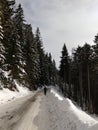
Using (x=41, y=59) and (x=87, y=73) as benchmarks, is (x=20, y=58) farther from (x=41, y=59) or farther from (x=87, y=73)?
(x=41, y=59)

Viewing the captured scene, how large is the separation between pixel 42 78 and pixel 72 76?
57.7ft

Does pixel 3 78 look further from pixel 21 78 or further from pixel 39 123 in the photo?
pixel 39 123

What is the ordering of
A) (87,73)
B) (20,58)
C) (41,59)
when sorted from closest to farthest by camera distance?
(87,73) → (20,58) → (41,59)

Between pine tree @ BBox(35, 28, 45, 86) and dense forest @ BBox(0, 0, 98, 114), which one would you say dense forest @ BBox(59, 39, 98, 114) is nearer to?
dense forest @ BBox(0, 0, 98, 114)

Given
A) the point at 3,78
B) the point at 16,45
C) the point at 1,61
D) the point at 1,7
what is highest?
the point at 1,7

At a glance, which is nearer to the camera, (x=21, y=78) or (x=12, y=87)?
(x=12, y=87)

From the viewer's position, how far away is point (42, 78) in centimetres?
9269

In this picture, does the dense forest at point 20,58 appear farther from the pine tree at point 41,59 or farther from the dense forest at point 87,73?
the pine tree at point 41,59

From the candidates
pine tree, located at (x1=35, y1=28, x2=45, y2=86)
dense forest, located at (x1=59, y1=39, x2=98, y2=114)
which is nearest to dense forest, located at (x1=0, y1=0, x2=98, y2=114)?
dense forest, located at (x1=59, y1=39, x2=98, y2=114)

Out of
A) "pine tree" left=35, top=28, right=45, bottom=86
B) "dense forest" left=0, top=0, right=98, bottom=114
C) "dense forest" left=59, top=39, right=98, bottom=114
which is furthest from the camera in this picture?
"pine tree" left=35, top=28, right=45, bottom=86

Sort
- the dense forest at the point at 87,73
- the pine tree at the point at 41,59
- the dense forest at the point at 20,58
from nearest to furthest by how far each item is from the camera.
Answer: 1. the dense forest at the point at 20,58
2. the dense forest at the point at 87,73
3. the pine tree at the point at 41,59

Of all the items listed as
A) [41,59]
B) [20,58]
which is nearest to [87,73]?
[20,58]

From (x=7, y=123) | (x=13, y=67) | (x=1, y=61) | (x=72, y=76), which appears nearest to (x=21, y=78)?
(x=13, y=67)

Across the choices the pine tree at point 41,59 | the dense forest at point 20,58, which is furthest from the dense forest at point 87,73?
the pine tree at point 41,59
